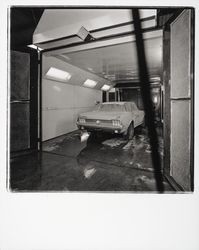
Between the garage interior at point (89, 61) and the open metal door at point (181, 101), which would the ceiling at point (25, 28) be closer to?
the garage interior at point (89, 61)

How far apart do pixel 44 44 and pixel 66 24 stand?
1090mm

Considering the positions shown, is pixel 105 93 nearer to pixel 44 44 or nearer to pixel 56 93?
pixel 56 93

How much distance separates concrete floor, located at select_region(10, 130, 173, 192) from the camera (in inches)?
93.3

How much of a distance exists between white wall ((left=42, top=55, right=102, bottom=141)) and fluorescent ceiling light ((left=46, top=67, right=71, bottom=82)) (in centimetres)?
15

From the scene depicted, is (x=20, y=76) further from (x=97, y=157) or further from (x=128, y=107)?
(x=128, y=107)

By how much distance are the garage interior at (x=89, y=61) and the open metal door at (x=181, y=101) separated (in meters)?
0.01

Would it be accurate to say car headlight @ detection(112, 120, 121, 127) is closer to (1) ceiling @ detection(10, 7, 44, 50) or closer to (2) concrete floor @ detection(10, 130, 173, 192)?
(2) concrete floor @ detection(10, 130, 173, 192)

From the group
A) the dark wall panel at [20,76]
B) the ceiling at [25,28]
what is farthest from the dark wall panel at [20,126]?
the ceiling at [25,28]

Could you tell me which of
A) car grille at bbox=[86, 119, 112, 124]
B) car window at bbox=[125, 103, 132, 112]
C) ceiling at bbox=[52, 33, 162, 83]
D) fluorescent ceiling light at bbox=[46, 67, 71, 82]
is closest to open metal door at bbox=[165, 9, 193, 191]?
ceiling at bbox=[52, 33, 162, 83]

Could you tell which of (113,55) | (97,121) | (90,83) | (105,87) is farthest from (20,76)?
(105,87)

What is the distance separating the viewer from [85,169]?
2.95 meters
